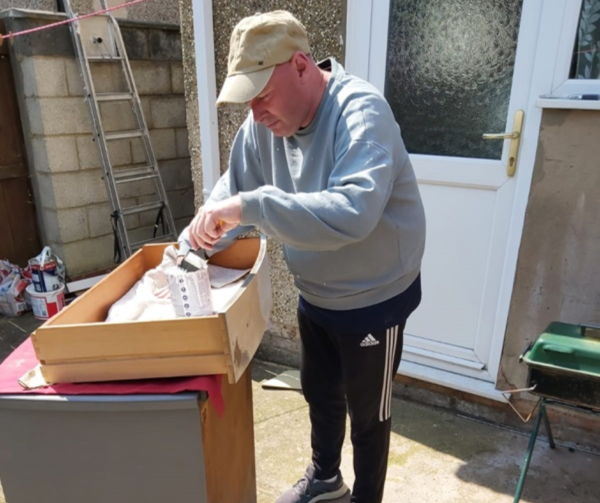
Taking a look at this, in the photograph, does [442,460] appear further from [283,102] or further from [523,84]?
[283,102]

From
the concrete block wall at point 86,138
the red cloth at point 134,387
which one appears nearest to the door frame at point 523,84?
the red cloth at point 134,387

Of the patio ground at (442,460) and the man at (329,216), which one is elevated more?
the man at (329,216)

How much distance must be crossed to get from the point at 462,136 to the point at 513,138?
0.23 metres

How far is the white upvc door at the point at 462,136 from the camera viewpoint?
2.16 meters

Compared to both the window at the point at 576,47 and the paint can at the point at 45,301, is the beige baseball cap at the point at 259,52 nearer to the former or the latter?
the window at the point at 576,47

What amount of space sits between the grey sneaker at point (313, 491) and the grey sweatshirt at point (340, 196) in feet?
2.66

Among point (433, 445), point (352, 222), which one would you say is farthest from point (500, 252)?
point (352, 222)

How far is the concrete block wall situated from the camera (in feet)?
12.3

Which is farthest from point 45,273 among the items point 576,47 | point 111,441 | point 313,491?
point 576,47

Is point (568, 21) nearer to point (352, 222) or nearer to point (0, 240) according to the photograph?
point (352, 222)

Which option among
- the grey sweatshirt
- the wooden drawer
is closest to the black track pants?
the grey sweatshirt

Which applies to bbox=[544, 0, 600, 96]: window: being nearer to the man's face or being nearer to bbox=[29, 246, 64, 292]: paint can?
the man's face

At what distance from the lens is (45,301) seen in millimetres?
3699

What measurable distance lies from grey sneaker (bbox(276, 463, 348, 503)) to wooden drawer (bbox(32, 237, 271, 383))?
970 millimetres
